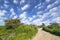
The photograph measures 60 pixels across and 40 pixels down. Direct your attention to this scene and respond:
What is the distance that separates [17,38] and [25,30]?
5.83 m

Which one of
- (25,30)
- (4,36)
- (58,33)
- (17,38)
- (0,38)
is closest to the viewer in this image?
(0,38)

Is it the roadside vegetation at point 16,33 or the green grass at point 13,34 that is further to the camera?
the roadside vegetation at point 16,33

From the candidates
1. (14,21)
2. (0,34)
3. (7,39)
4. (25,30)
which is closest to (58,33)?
(25,30)

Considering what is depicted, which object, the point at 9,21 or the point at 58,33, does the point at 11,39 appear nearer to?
the point at 58,33

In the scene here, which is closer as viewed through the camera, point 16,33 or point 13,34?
point 13,34

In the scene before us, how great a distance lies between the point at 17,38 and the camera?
14.0m

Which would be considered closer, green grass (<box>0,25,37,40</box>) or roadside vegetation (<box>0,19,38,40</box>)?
green grass (<box>0,25,37,40</box>)

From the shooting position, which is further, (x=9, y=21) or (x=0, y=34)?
(x=9, y=21)

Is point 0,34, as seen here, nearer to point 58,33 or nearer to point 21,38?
point 21,38

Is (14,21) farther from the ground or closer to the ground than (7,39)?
farther from the ground

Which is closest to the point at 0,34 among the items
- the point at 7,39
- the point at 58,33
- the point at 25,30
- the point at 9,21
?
the point at 7,39

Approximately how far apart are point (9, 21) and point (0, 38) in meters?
20.2

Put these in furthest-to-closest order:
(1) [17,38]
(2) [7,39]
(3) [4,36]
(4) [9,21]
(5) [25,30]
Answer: (4) [9,21] → (5) [25,30] → (1) [17,38] → (2) [7,39] → (3) [4,36]

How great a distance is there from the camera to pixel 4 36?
12312mm
